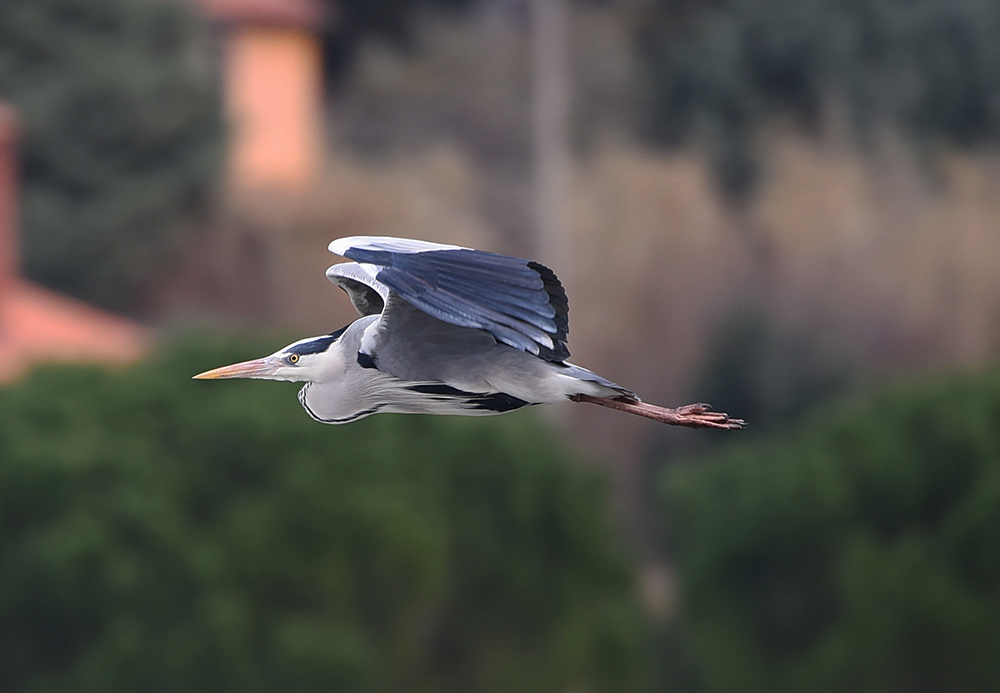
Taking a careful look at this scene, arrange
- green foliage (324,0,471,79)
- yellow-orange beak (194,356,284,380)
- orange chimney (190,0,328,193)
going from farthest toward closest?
green foliage (324,0,471,79) → orange chimney (190,0,328,193) → yellow-orange beak (194,356,284,380)

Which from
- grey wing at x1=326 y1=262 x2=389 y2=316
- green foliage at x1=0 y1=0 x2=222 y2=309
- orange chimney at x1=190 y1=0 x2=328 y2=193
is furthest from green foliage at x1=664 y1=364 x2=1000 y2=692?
orange chimney at x1=190 y1=0 x2=328 y2=193

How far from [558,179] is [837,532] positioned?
1123 centimetres

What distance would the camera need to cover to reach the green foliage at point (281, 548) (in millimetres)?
15555

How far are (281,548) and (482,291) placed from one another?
10.3 m

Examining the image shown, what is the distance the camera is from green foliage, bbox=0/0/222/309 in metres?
26.5

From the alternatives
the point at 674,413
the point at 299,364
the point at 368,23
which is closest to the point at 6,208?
the point at 368,23

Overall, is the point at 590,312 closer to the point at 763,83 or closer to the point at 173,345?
the point at 763,83

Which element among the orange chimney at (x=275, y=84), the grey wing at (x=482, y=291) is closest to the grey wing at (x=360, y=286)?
the grey wing at (x=482, y=291)

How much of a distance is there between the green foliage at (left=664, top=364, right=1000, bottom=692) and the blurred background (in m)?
0.04

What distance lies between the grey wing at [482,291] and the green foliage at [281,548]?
31.7 ft

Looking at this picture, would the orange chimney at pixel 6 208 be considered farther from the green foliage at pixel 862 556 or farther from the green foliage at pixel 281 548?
the green foliage at pixel 862 556

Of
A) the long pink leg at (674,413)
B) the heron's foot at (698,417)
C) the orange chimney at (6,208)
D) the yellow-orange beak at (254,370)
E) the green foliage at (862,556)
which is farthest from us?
the orange chimney at (6,208)

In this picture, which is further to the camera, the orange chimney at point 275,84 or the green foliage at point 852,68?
the orange chimney at point 275,84

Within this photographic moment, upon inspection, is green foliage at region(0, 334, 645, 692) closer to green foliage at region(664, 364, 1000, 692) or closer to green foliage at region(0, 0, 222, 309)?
green foliage at region(664, 364, 1000, 692)
